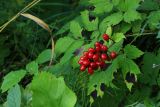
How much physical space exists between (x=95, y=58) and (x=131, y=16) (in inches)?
15.3

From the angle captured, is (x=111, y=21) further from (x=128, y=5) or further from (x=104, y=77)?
(x=104, y=77)

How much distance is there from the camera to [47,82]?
1592 millimetres

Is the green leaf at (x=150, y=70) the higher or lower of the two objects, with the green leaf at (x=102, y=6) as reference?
lower

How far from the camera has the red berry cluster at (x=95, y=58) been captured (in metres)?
1.97

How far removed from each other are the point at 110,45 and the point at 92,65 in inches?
7.7

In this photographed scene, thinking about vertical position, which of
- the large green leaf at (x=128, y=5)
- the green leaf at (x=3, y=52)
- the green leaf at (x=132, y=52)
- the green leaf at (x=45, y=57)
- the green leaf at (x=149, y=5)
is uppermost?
the large green leaf at (x=128, y=5)

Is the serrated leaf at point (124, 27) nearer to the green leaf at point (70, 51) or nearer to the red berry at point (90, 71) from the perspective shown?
the green leaf at point (70, 51)

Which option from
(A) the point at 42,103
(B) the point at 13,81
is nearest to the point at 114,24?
(B) the point at 13,81

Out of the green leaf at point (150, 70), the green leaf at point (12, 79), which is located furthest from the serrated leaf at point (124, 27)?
the green leaf at point (12, 79)

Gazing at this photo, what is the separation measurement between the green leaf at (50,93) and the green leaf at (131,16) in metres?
0.76

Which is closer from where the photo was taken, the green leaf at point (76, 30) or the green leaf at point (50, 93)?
the green leaf at point (50, 93)

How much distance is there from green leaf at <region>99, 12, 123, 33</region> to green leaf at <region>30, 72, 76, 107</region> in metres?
0.73

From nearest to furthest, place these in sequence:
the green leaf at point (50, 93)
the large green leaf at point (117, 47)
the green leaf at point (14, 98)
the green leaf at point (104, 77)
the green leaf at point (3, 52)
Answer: the green leaf at point (50, 93)
the green leaf at point (14, 98)
the green leaf at point (104, 77)
the large green leaf at point (117, 47)
the green leaf at point (3, 52)

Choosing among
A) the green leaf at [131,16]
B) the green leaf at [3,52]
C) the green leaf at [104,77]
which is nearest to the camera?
the green leaf at [104,77]
